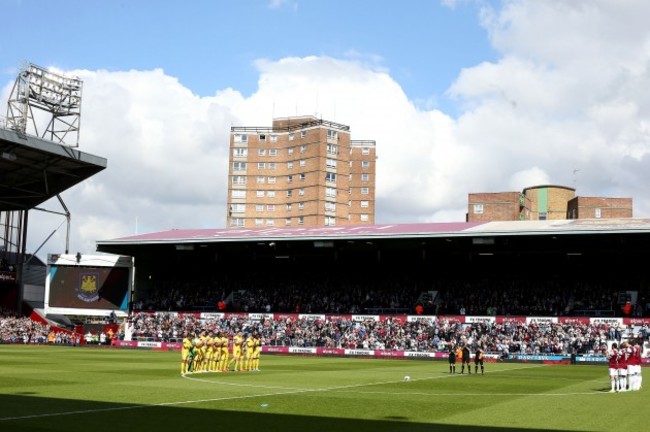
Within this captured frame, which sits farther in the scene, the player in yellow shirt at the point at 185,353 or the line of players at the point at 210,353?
the line of players at the point at 210,353

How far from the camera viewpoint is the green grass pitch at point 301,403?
18.0 m

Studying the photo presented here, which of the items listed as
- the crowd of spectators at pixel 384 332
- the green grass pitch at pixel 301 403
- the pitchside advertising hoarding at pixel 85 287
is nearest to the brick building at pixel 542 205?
the crowd of spectators at pixel 384 332

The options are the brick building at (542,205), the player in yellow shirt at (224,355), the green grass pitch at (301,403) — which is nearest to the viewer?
the green grass pitch at (301,403)

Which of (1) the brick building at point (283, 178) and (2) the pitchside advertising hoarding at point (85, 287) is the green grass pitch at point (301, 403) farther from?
(1) the brick building at point (283, 178)

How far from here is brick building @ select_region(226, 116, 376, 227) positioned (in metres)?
143

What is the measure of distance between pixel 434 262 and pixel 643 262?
61.5ft

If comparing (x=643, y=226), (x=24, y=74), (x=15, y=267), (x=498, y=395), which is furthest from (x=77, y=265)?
(x=498, y=395)

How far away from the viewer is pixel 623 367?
28.6 metres

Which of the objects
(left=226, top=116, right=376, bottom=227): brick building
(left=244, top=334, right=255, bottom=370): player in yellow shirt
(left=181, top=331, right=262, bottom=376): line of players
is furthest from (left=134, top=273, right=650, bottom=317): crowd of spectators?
(left=226, top=116, right=376, bottom=227): brick building

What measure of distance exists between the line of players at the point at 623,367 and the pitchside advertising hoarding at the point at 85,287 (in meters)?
62.0

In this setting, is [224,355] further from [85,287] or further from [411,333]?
[85,287]

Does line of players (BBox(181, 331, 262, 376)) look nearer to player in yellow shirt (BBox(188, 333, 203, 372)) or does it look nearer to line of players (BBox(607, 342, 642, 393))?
player in yellow shirt (BBox(188, 333, 203, 372))

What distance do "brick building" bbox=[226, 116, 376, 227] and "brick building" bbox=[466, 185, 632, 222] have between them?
73.4 feet

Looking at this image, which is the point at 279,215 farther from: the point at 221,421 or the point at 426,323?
the point at 221,421
